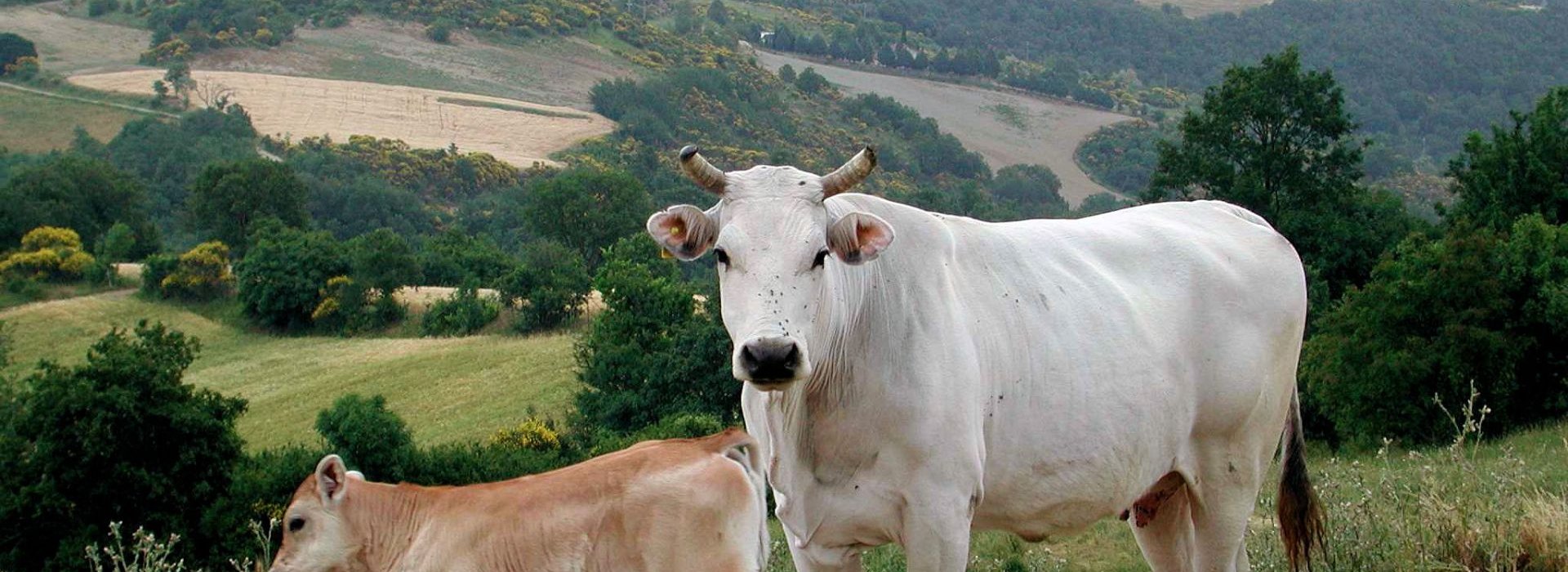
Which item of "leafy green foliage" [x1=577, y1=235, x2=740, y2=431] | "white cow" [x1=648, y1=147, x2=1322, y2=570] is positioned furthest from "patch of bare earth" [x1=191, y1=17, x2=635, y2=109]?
"white cow" [x1=648, y1=147, x2=1322, y2=570]

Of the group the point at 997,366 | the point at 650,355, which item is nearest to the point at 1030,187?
the point at 650,355

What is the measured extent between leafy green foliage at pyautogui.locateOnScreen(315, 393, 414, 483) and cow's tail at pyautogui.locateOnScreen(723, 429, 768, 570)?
25.0 m

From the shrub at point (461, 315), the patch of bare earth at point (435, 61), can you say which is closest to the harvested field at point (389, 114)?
the patch of bare earth at point (435, 61)

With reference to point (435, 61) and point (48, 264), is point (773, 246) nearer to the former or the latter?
point (48, 264)

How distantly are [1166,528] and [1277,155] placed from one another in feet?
148

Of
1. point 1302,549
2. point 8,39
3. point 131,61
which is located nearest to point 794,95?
point 131,61

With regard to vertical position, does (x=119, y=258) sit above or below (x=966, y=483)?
below

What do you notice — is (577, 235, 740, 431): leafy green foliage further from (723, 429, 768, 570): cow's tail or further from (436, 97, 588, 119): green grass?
(436, 97, 588, 119): green grass

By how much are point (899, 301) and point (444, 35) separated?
184 meters

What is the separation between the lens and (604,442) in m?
41.4

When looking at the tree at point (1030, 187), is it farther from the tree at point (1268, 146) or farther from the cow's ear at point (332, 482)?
the cow's ear at point (332, 482)

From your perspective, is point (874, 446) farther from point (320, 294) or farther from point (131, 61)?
point (131, 61)

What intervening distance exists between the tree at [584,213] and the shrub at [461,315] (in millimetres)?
13864

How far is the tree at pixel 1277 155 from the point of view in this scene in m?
50.2
